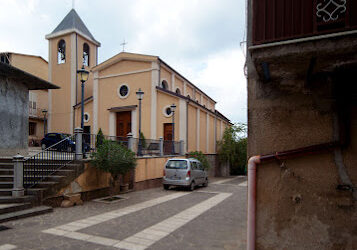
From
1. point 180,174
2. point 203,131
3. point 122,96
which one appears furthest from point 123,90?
point 180,174

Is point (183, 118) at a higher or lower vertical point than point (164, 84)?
lower

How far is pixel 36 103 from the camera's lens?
30.7 meters

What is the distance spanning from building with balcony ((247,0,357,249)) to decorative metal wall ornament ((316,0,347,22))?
0.01m

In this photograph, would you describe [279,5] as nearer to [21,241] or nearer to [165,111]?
[21,241]

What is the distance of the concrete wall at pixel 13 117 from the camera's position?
36.0 feet

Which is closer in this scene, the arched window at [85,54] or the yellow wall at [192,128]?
the yellow wall at [192,128]

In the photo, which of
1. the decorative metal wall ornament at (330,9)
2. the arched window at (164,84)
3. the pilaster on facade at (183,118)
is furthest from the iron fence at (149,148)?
the decorative metal wall ornament at (330,9)

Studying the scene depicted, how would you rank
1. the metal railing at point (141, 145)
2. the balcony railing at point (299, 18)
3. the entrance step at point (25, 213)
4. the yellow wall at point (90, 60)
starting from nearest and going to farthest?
1. the balcony railing at point (299, 18)
2. the entrance step at point (25, 213)
3. the metal railing at point (141, 145)
4. the yellow wall at point (90, 60)

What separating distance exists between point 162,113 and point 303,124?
1762 cm

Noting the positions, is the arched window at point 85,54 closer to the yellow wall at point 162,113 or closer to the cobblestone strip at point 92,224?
the yellow wall at point 162,113

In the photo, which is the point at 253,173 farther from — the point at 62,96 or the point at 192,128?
the point at 62,96

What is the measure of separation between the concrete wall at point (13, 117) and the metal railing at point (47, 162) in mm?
2982

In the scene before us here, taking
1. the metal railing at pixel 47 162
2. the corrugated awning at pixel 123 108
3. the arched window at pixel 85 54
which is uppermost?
the arched window at pixel 85 54

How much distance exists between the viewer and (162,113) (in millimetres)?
20984
